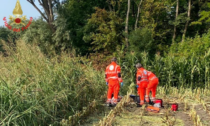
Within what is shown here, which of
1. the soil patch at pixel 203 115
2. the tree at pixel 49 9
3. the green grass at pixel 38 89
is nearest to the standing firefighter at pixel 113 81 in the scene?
the green grass at pixel 38 89

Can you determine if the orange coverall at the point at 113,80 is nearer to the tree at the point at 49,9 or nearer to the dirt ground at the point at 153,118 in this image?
the dirt ground at the point at 153,118

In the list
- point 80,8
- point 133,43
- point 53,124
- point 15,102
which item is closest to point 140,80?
point 53,124

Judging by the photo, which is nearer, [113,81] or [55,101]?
[55,101]

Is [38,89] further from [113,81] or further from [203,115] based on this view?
[203,115]

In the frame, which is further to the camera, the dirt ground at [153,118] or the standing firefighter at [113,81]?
the standing firefighter at [113,81]

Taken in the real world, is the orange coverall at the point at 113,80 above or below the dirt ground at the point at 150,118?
above

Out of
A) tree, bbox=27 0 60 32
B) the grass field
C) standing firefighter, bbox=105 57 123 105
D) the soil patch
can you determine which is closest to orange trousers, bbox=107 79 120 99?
standing firefighter, bbox=105 57 123 105

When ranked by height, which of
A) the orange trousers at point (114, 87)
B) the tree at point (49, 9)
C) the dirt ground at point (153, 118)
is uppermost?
the tree at point (49, 9)

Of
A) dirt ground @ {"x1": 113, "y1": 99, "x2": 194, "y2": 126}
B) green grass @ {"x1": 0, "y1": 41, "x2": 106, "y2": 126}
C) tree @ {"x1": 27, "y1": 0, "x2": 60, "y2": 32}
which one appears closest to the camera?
green grass @ {"x1": 0, "y1": 41, "x2": 106, "y2": 126}

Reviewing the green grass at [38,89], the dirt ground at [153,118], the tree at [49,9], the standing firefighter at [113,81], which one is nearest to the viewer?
the green grass at [38,89]

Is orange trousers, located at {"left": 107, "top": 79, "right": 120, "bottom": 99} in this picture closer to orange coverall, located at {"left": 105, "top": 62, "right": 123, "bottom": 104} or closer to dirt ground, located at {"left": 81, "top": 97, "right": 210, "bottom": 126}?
orange coverall, located at {"left": 105, "top": 62, "right": 123, "bottom": 104}

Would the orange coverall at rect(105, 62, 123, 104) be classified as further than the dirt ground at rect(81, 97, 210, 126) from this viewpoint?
Yes

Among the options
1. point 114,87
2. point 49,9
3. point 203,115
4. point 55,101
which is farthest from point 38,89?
point 49,9

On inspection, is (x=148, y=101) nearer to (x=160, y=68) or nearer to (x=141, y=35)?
(x=160, y=68)
